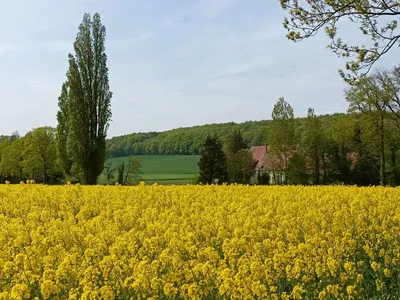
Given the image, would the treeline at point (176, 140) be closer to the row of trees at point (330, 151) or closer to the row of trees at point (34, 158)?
the row of trees at point (34, 158)

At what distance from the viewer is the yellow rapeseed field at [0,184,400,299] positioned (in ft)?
16.7

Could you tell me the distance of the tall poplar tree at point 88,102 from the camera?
35938 millimetres

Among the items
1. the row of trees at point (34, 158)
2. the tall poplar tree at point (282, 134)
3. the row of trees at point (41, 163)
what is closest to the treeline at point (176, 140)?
the row of trees at point (34, 158)

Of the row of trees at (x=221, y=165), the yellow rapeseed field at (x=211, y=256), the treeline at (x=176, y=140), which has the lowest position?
the yellow rapeseed field at (x=211, y=256)

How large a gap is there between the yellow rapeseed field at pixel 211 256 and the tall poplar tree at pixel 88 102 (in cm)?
2526

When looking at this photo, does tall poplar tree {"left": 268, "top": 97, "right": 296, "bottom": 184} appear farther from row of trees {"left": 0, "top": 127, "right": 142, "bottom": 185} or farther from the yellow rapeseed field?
the yellow rapeseed field

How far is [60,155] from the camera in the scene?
4381 cm

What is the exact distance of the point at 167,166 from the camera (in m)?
86.8

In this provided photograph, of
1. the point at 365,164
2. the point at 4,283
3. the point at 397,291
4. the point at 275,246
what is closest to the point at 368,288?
the point at 397,291

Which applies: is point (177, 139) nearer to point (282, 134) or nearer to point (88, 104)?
point (282, 134)

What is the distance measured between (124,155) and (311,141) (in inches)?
1815

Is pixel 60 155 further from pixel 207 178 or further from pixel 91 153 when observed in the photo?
pixel 207 178

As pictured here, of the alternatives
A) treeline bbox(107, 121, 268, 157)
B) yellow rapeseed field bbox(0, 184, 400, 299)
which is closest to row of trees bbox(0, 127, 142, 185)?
treeline bbox(107, 121, 268, 157)

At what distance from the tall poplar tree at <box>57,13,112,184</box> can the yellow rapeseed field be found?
994 inches
